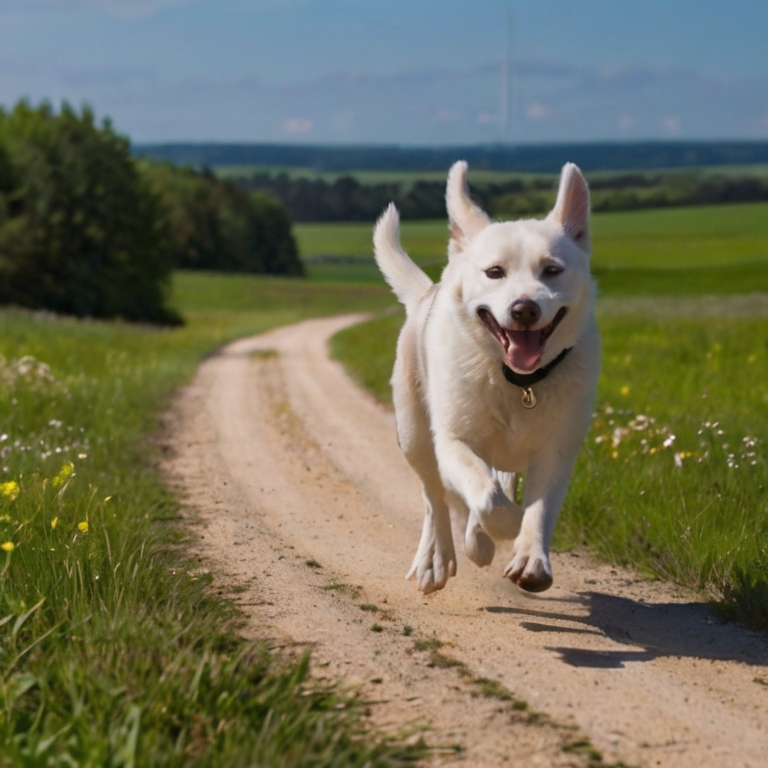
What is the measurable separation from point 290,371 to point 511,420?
1351cm

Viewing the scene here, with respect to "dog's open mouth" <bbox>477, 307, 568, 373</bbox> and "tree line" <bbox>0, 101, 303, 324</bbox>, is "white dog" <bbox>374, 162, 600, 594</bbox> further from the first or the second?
"tree line" <bbox>0, 101, 303, 324</bbox>

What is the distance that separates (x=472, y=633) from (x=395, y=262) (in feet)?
7.75

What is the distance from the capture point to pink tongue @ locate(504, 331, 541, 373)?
4.92m

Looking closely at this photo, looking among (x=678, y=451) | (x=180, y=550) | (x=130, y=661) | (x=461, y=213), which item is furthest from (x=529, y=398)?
(x=678, y=451)

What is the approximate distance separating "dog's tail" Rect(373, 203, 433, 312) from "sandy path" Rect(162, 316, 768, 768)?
5.21ft

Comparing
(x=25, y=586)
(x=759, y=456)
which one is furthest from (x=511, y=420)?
(x=759, y=456)

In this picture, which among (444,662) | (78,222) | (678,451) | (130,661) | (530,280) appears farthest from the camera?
(78,222)

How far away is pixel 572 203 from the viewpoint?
204 inches

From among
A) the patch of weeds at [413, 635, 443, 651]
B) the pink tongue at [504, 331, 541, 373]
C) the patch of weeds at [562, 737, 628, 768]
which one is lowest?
the patch of weeds at [413, 635, 443, 651]

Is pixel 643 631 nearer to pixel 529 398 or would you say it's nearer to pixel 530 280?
pixel 529 398

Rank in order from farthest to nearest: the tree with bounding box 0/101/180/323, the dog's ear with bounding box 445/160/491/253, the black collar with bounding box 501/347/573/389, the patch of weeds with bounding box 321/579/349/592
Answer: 1. the tree with bounding box 0/101/180/323
2. the patch of weeds with bounding box 321/579/349/592
3. the dog's ear with bounding box 445/160/491/253
4. the black collar with bounding box 501/347/573/389

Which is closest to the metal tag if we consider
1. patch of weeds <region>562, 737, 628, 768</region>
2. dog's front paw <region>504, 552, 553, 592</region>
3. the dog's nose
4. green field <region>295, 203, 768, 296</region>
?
the dog's nose

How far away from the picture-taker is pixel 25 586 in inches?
181

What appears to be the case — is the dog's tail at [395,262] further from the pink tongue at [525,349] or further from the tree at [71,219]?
the tree at [71,219]
